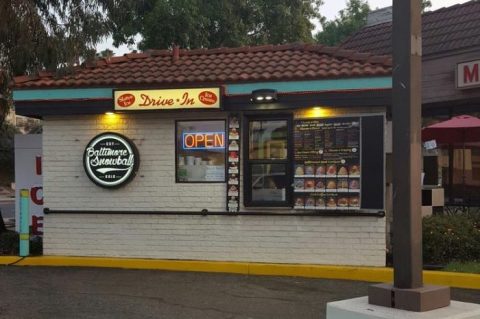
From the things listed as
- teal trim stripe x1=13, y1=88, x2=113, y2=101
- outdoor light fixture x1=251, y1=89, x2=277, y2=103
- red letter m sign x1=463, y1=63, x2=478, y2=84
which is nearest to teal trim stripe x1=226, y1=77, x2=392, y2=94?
outdoor light fixture x1=251, y1=89, x2=277, y2=103

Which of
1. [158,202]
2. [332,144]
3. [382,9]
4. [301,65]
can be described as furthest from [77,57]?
[382,9]

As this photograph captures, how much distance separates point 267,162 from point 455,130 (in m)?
4.98

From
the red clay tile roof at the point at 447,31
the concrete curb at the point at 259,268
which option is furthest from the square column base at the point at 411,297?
the red clay tile roof at the point at 447,31

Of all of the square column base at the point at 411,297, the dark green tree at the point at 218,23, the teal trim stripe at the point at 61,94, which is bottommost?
the square column base at the point at 411,297

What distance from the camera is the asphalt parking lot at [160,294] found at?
6941mm

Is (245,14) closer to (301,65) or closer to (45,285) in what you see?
(301,65)

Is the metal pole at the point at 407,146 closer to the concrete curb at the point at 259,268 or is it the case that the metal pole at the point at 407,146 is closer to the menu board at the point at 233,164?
the concrete curb at the point at 259,268

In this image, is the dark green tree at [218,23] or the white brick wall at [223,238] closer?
the white brick wall at [223,238]

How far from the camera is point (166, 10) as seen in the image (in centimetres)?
1973

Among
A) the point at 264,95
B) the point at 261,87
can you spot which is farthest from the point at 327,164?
the point at 261,87

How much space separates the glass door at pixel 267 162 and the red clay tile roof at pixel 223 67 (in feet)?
2.77

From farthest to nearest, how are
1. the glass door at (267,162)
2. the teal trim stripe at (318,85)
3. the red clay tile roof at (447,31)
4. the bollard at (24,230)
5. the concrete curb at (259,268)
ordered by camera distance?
1. the red clay tile roof at (447,31)
2. the bollard at (24,230)
3. the glass door at (267,162)
4. the teal trim stripe at (318,85)
5. the concrete curb at (259,268)

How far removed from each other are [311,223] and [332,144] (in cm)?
131

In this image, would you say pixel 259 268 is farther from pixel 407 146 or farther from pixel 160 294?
pixel 407 146
